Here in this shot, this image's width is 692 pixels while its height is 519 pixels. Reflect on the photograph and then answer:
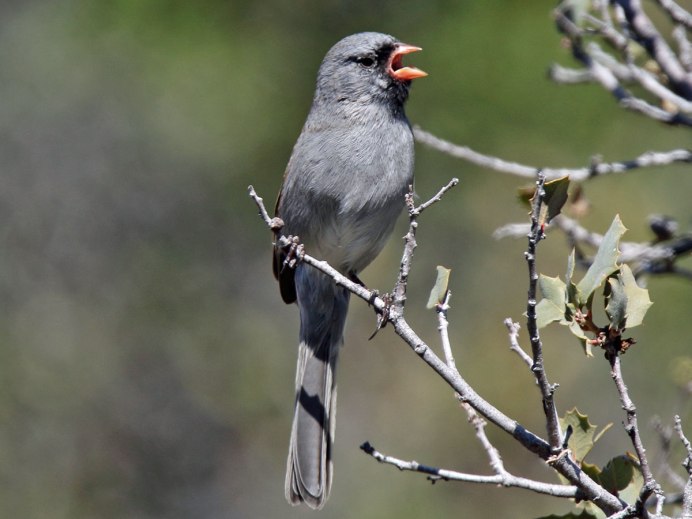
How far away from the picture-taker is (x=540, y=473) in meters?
7.09

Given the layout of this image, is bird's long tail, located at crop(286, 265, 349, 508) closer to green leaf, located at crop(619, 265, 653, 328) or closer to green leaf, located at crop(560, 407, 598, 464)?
green leaf, located at crop(560, 407, 598, 464)

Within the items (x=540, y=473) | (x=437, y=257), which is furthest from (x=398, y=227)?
(x=540, y=473)

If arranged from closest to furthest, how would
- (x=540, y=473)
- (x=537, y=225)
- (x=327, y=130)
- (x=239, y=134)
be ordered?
1. (x=537, y=225)
2. (x=327, y=130)
3. (x=540, y=473)
4. (x=239, y=134)

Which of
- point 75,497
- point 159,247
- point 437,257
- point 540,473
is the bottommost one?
point 540,473

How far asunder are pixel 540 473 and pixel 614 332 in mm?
4682

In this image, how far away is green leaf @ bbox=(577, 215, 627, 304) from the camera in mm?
2662

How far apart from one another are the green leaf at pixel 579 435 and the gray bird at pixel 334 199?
1.87 m

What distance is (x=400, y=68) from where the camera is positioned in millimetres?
5090

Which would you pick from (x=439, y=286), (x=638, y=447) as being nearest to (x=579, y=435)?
(x=638, y=447)

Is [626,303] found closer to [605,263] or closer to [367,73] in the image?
[605,263]

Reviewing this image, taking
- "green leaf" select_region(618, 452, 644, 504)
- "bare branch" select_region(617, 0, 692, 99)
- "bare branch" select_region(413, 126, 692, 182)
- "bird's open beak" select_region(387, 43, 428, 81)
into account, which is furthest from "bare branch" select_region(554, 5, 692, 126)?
"green leaf" select_region(618, 452, 644, 504)

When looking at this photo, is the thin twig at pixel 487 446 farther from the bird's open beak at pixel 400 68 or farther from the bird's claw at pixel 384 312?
the bird's open beak at pixel 400 68

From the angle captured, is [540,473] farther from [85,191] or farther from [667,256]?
[85,191]

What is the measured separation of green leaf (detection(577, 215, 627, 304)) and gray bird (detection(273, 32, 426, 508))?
79.6 inches
